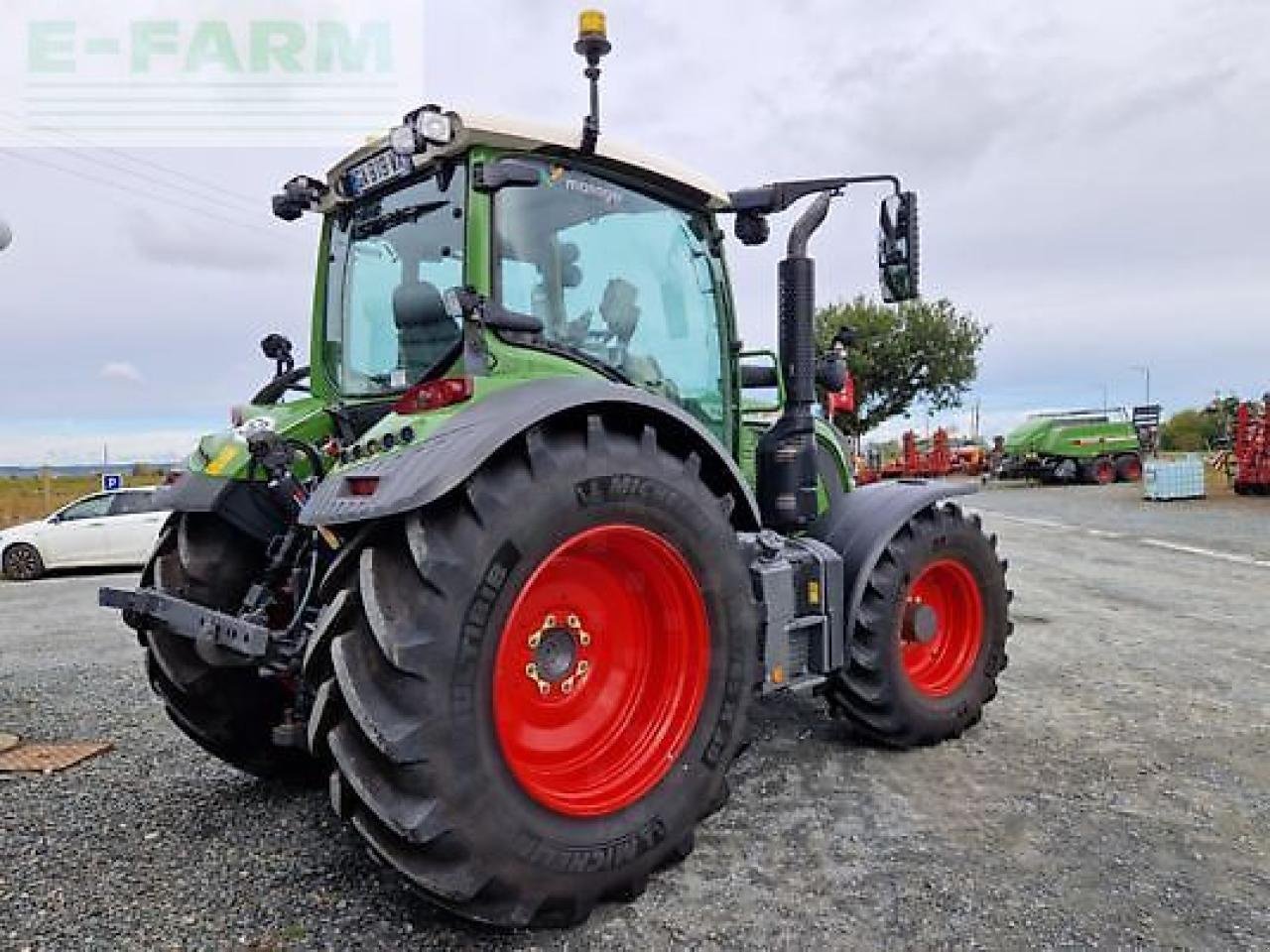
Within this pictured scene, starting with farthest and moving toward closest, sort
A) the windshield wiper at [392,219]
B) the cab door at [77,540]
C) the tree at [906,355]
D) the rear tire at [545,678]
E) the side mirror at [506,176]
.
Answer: the tree at [906,355] < the cab door at [77,540] < the windshield wiper at [392,219] < the side mirror at [506,176] < the rear tire at [545,678]

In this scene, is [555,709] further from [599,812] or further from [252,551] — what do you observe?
[252,551]

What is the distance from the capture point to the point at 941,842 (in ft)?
9.91

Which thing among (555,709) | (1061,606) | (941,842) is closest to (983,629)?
(941,842)

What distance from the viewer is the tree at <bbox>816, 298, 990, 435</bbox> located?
37156 mm

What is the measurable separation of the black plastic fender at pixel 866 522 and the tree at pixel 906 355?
33.4 m

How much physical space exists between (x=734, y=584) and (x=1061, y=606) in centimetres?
578

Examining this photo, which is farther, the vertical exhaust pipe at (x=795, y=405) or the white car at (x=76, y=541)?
the white car at (x=76, y=541)

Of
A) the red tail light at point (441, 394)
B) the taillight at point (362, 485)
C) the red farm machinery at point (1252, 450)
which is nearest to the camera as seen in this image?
the taillight at point (362, 485)

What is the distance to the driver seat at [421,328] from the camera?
126 inches

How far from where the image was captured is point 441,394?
2.71 m

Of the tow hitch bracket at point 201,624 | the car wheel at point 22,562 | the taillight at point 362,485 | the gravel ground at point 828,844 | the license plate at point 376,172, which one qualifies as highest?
the license plate at point 376,172

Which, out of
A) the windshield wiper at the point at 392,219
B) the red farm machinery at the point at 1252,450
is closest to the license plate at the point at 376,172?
the windshield wiper at the point at 392,219

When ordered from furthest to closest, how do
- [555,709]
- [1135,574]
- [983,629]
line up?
[1135,574] < [983,629] < [555,709]

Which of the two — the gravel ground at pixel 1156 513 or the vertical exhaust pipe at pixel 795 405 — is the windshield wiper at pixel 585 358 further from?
the gravel ground at pixel 1156 513
